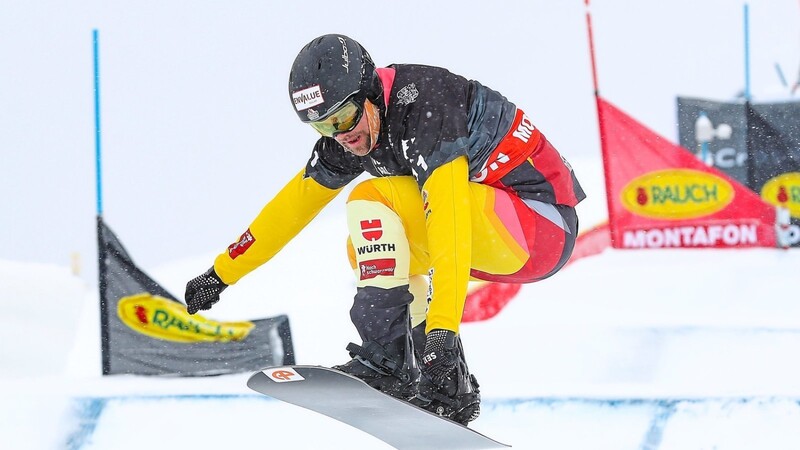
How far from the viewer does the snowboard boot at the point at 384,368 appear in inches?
113

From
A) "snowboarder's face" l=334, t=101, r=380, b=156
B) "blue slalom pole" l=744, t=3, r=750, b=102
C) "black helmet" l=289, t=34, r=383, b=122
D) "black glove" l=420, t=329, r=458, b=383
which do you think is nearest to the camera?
"black glove" l=420, t=329, r=458, b=383

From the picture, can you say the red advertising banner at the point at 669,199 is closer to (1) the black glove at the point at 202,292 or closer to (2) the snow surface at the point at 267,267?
(2) the snow surface at the point at 267,267

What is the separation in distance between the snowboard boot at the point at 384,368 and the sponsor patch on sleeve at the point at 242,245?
74 centimetres

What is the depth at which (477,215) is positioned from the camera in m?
3.01

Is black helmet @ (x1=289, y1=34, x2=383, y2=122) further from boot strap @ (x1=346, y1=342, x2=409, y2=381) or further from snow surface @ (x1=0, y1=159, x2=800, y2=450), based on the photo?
snow surface @ (x1=0, y1=159, x2=800, y2=450)

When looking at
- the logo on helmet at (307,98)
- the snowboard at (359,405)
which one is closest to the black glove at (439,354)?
the snowboard at (359,405)

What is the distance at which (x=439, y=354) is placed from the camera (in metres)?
2.68

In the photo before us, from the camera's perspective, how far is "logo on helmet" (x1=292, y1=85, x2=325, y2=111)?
9.16 ft

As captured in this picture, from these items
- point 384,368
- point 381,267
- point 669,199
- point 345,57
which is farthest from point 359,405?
point 669,199

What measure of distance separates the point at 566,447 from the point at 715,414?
580 mm

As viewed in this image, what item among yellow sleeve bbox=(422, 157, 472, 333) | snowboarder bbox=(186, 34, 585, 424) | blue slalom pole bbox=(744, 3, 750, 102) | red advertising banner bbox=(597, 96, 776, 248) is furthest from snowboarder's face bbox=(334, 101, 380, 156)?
blue slalom pole bbox=(744, 3, 750, 102)

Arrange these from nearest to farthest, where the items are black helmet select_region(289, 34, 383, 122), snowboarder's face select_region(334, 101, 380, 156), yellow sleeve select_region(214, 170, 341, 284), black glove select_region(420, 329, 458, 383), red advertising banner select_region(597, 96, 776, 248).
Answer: black glove select_region(420, 329, 458, 383) < black helmet select_region(289, 34, 383, 122) < snowboarder's face select_region(334, 101, 380, 156) < yellow sleeve select_region(214, 170, 341, 284) < red advertising banner select_region(597, 96, 776, 248)

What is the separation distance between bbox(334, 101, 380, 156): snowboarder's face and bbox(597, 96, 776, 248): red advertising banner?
4932mm

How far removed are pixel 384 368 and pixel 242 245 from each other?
2.78 ft
